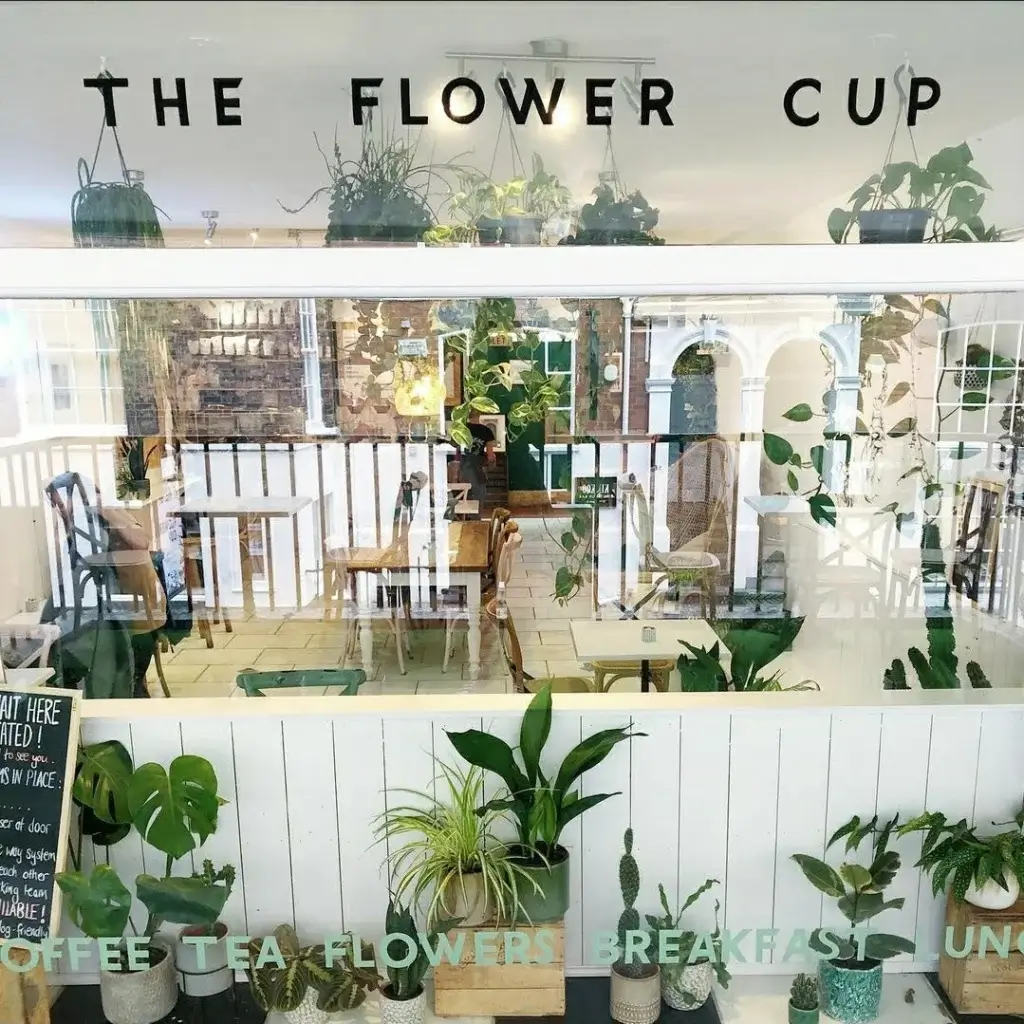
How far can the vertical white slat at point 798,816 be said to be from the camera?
2119mm

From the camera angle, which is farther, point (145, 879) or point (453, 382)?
point (453, 382)

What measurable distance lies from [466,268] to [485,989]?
1.59 meters

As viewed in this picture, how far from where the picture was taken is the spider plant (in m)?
1.94

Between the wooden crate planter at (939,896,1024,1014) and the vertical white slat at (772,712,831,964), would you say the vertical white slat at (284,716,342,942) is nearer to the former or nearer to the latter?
the vertical white slat at (772,712,831,964)

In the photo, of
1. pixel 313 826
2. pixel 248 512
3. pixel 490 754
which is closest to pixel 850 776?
pixel 490 754

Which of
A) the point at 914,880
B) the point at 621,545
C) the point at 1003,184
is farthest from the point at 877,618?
the point at 1003,184

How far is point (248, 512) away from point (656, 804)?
3.51 meters

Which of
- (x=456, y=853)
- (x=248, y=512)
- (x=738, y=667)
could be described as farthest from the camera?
(x=248, y=512)

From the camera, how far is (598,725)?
6.89 ft

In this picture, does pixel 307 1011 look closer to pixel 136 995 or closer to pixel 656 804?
pixel 136 995

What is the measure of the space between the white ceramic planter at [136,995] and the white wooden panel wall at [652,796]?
0.20 meters

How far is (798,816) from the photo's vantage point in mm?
2152

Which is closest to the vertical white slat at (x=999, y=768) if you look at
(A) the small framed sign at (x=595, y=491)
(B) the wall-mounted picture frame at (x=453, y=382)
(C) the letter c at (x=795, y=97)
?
(C) the letter c at (x=795, y=97)

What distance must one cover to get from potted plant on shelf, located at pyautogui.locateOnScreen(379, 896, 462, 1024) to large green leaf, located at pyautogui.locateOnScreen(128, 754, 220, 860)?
459mm
